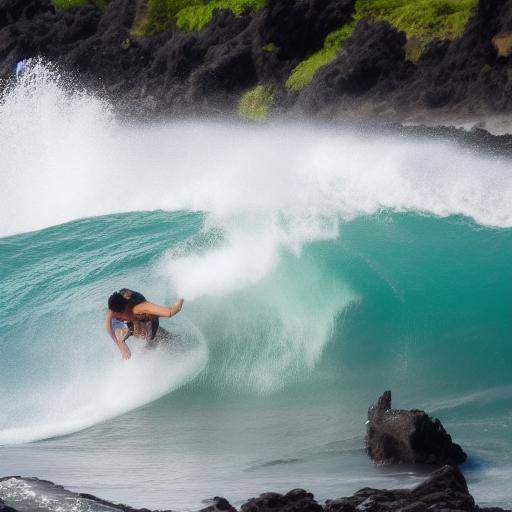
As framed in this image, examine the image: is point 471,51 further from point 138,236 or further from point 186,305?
point 186,305

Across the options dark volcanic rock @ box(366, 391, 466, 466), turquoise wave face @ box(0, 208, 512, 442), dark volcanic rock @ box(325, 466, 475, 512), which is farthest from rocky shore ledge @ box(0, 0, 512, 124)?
dark volcanic rock @ box(325, 466, 475, 512)

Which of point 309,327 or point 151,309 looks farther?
point 309,327

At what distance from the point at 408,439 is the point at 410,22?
905 inches

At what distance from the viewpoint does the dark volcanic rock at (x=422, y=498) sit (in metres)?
4.11

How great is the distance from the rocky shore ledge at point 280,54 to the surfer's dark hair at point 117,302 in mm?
15103

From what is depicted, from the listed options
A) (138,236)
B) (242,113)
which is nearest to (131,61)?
(242,113)

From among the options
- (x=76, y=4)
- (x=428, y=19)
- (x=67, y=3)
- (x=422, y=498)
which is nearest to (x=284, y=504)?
(x=422, y=498)

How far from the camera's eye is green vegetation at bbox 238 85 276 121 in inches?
1188

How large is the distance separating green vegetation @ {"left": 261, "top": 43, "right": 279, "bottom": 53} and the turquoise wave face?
2186 cm

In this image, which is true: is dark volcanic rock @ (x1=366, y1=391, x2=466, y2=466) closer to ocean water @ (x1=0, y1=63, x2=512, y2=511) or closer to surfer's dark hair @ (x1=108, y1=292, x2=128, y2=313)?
ocean water @ (x1=0, y1=63, x2=512, y2=511)

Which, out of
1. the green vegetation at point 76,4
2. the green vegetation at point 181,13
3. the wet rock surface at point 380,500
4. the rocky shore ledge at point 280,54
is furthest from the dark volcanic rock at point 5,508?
the green vegetation at point 76,4

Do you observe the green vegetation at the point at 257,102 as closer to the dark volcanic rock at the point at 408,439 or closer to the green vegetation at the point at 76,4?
the green vegetation at the point at 76,4

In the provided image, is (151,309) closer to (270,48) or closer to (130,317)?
(130,317)

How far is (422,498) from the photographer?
422cm
